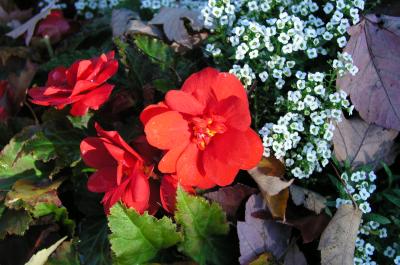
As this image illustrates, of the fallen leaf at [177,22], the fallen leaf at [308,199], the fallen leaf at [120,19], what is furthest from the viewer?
the fallen leaf at [120,19]

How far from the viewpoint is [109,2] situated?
228 cm

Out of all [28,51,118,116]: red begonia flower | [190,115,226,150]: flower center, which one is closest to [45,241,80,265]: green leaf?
[28,51,118,116]: red begonia flower

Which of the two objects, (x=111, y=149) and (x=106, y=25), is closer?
(x=111, y=149)

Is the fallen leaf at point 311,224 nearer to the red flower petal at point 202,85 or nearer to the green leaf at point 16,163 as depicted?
the red flower petal at point 202,85

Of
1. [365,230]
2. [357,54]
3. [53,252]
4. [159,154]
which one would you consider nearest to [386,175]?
[365,230]

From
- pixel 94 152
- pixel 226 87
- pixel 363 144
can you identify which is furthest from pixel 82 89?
pixel 363 144

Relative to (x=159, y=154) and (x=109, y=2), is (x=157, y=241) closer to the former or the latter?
(x=159, y=154)

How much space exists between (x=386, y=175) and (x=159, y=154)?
0.73m

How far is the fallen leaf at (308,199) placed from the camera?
56.3 inches

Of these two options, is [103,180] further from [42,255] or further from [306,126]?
[306,126]

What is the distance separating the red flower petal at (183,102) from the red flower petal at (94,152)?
0.25 meters

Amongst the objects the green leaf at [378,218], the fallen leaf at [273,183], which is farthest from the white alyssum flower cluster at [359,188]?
the fallen leaf at [273,183]

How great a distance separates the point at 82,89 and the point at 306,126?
640 mm

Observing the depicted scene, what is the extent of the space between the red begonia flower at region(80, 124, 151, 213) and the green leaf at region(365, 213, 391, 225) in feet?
2.05
